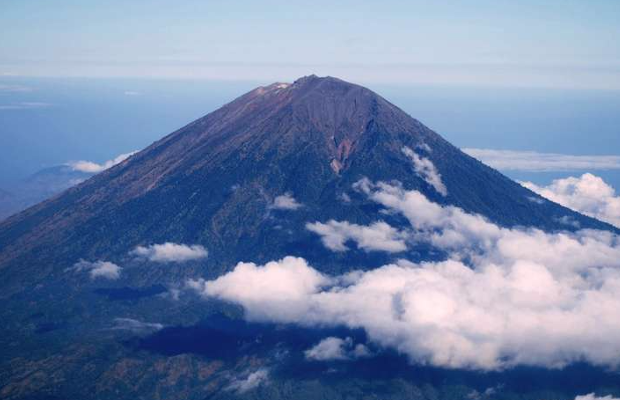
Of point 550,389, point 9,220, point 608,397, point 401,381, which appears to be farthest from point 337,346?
point 9,220

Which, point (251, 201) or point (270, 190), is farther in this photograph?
point (270, 190)

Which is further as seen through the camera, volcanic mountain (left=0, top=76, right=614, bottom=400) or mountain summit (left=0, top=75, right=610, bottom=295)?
mountain summit (left=0, top=75, right=610, bottom=295)

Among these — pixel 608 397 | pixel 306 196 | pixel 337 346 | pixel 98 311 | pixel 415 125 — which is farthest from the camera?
pixel 415 125

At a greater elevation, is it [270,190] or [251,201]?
[270,190]

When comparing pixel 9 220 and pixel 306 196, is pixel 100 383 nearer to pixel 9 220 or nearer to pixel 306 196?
pixel 306 196
